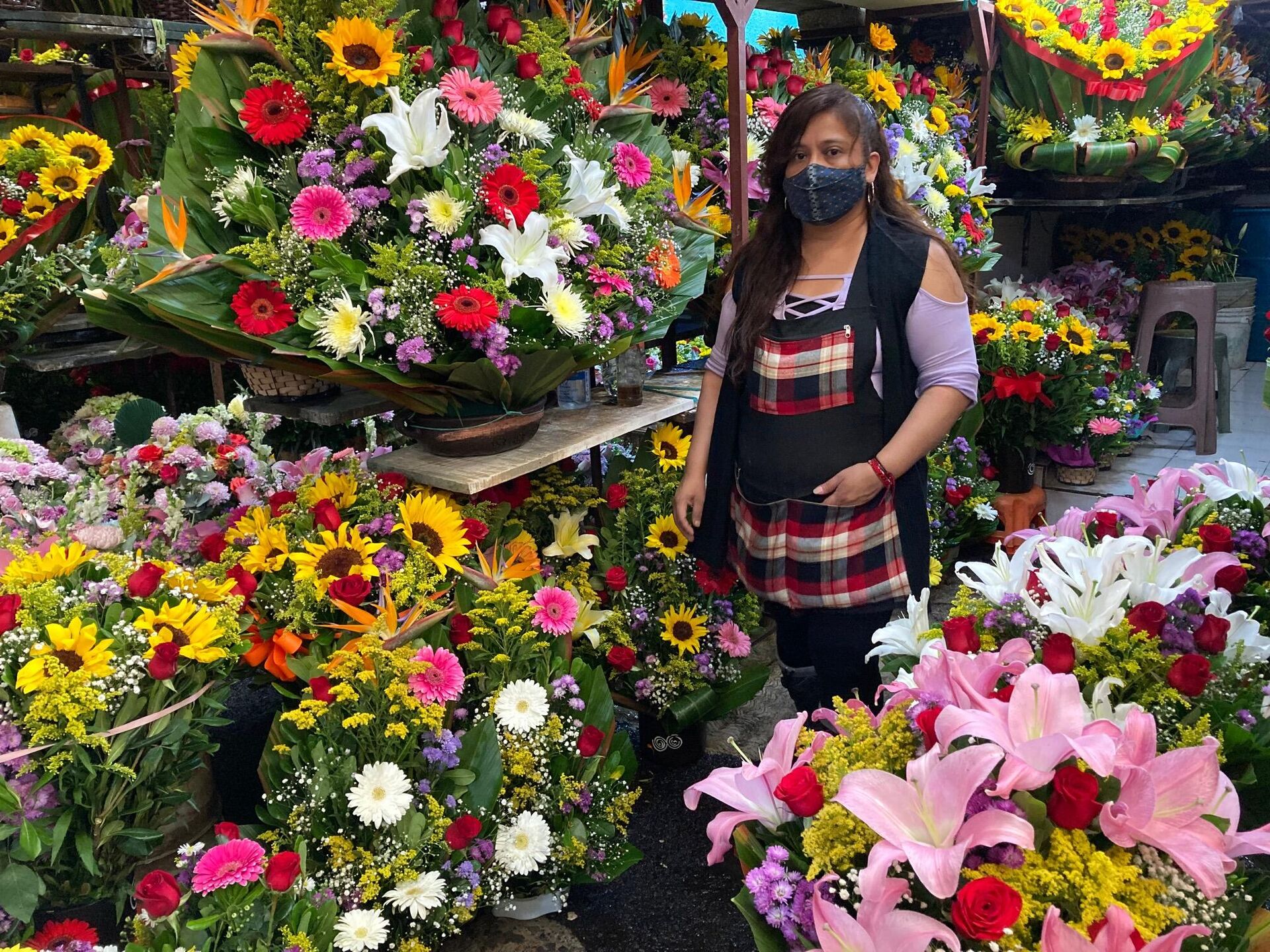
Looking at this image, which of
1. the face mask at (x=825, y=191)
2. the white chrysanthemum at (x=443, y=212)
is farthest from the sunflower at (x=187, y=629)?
the face mask at (x=825, y=191)

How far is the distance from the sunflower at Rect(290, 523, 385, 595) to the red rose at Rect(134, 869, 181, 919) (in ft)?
2.13

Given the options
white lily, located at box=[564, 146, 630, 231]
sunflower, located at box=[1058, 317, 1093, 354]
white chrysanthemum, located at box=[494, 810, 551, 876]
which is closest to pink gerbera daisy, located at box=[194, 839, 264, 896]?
white chrysanthemum, located at box=[494, 810, 551, 876]

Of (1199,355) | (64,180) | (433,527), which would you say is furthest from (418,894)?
(1199,355)

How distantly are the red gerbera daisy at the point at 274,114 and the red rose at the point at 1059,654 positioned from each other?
1.65 meters

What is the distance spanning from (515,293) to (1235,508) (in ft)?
4.64

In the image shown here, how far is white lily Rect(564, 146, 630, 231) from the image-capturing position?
202 centimetres

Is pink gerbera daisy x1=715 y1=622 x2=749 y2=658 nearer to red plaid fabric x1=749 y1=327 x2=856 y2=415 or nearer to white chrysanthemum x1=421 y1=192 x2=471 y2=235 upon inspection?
red plaid fabric x1=749 y1=327 x2=856 y2=415

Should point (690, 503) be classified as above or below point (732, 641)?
above

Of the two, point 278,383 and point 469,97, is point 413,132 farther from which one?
point 278,383

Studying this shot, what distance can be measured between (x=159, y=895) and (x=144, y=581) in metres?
0.65

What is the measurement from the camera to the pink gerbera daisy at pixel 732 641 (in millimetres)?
2420

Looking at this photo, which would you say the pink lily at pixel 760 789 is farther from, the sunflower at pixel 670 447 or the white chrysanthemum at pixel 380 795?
the sunflower at pixel 670 447

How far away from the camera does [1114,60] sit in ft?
14.1

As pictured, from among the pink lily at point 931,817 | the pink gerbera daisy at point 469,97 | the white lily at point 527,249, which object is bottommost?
the pink lily at point 931,817
